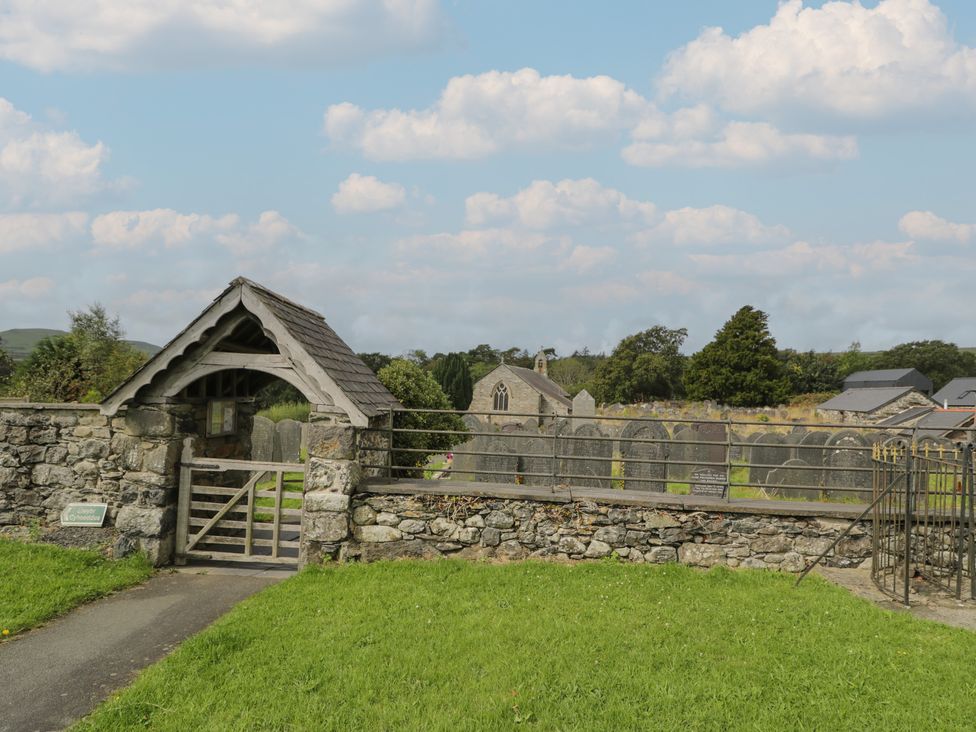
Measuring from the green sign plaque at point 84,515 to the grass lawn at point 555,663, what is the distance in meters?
3.32

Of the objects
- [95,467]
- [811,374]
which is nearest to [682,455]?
[95,467]

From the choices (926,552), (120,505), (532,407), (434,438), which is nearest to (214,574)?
(120,505)

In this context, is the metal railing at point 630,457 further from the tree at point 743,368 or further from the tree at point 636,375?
the tree at point 636,375

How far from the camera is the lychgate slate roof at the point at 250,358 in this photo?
28.8 feet

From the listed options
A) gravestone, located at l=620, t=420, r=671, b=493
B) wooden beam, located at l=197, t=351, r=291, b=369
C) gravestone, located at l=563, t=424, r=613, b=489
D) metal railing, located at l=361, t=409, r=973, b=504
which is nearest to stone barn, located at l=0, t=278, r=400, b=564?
wooden beam, located at l=197, t=351, r=291, b=369

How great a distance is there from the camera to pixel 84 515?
9320 millimetres

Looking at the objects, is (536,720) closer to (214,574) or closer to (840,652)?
(840,652)

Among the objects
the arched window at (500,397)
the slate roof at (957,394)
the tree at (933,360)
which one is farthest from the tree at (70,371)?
the tree at (933,360)

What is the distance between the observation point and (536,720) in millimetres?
4918

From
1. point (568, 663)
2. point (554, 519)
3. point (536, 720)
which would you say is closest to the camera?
point (536, 720)

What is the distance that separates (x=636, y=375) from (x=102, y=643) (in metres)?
54.7

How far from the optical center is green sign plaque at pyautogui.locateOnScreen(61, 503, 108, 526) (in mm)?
9289

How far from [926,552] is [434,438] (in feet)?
33.1

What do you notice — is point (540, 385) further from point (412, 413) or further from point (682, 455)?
point (412, 413)
